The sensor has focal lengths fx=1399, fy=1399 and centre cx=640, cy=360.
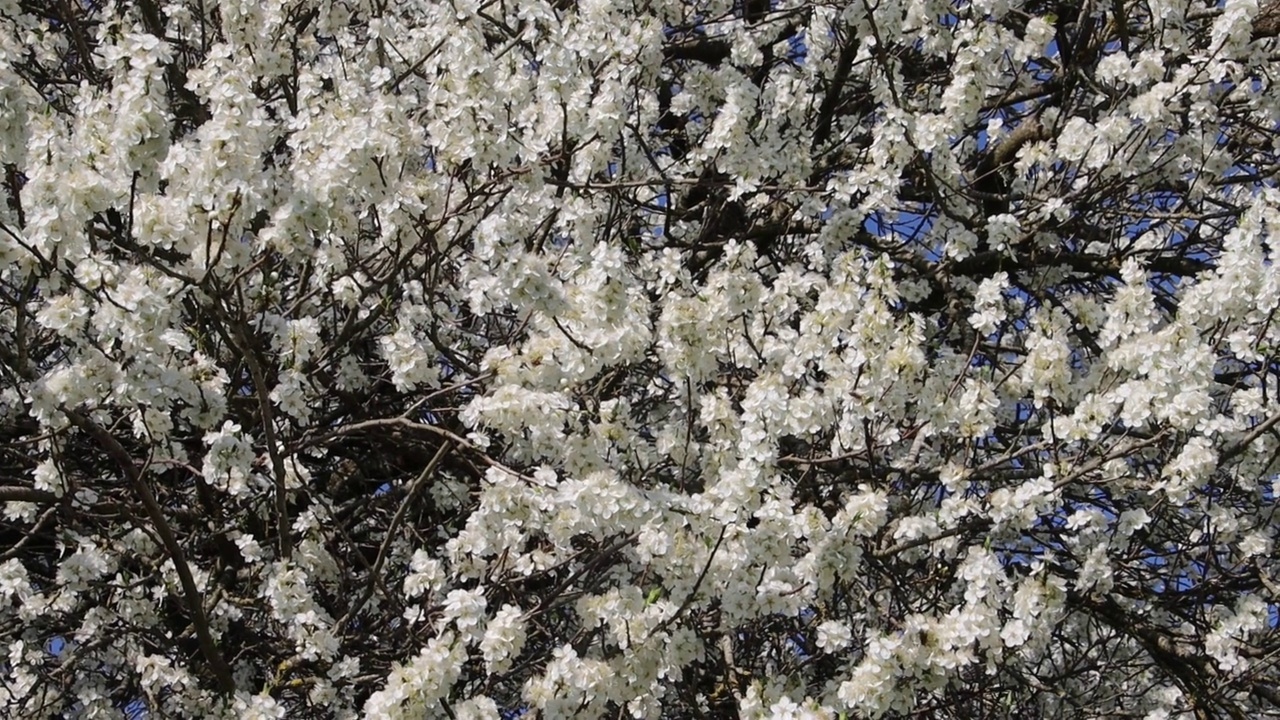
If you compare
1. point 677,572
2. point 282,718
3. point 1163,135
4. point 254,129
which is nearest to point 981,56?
point 1163,135

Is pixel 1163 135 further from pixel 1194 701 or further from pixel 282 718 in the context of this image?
pixel 282 718

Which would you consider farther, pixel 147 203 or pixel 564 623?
pixel 564 623

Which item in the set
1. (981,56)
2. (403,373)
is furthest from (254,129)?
(981,56)

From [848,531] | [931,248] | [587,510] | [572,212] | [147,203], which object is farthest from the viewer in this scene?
Answer: [931,248]

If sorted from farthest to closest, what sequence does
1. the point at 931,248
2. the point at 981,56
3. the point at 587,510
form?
1. the point at 931,248
2. the point at 981,56
3. the point at 587,510

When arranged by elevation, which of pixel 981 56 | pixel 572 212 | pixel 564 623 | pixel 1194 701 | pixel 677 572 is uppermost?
pixel 981 56

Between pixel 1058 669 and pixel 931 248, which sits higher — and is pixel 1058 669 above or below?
below
